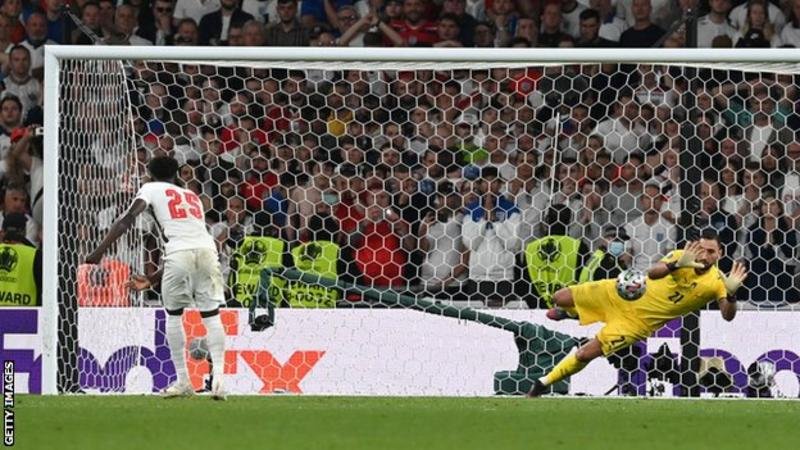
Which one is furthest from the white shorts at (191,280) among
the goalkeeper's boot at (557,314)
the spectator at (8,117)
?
the spectator at (8,117)

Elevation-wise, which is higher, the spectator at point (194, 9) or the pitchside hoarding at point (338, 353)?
the spectator at point (194, 9)

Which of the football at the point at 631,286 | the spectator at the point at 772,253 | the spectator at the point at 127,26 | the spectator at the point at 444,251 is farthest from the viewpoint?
the spectator at the point at 127,26

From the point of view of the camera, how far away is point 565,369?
13.4 metres

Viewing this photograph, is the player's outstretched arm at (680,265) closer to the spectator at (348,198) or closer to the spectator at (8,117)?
the spectator at (348,198)

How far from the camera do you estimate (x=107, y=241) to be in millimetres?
12383

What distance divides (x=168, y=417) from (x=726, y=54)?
5306mm

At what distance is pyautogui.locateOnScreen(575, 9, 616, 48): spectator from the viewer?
57.4 ft

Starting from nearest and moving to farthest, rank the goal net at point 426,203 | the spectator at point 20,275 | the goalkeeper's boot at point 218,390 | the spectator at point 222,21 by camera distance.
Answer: the goalkeeper's boot at point 218,390, the goal net at point 426,203, the spectator at point 20,275, the spectator at point 222,21

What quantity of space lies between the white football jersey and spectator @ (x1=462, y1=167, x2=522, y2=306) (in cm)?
265

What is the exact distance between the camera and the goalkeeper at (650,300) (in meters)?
13.4

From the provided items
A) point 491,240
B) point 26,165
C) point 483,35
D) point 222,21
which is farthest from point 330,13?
point 491,240

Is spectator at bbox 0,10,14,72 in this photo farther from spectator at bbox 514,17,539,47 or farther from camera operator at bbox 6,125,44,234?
spectator at bbox 514,17,539,47

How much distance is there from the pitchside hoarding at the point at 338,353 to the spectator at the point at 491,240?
268 millimetres

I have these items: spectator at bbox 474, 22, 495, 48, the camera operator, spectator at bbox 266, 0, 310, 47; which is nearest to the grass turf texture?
the camera operator
